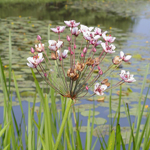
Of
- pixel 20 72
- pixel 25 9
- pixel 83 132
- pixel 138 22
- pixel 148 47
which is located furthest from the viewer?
pixel 25 9

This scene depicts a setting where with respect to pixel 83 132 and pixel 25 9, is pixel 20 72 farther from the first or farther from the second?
pixel 25 9

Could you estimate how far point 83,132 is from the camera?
8.35 ft

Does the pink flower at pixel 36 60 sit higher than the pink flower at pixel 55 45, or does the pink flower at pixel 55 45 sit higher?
the pink flower at pixel 55 45

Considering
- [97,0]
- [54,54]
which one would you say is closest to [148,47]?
[54,54]

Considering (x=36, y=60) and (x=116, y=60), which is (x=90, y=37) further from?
(x=36, y=60)

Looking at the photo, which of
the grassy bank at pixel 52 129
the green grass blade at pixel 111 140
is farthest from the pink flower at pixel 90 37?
the green grass blade at pixel 111 140

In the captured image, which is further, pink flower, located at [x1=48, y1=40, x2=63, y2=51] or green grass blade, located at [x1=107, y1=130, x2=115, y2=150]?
pink flower, located at [x1=48, y1=40, x2=63, y2=51]

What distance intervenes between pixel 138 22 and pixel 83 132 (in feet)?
25.0

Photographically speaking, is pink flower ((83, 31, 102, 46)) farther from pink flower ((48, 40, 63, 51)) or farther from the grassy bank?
the grassy bank

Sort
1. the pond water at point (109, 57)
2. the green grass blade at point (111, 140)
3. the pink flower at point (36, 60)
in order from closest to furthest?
the green grass blade at point (111, 140)
the pink flower at point (36, 60)
the pond water at point (109, 57)

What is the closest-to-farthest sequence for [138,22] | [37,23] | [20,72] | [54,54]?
[54,54]
[20,72]
[37,23]
[138,22]

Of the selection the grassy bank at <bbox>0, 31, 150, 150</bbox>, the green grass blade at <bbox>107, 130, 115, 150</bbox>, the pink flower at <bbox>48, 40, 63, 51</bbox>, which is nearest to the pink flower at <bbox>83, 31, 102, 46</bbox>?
the pink flower at <bbox>48, 40, 63, 51</bbox>

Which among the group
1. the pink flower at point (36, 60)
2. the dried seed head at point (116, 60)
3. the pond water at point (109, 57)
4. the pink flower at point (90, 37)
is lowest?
the pond water at point (109, 57)

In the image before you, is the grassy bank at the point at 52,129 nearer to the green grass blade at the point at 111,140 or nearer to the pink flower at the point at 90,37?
the green grass blade at the point at 111,140
